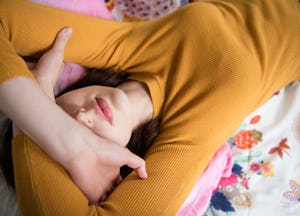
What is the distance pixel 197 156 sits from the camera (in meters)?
0.80

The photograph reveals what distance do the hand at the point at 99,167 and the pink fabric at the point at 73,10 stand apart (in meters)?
0.32

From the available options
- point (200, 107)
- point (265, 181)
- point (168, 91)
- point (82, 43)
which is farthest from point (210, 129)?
point (82, 43)

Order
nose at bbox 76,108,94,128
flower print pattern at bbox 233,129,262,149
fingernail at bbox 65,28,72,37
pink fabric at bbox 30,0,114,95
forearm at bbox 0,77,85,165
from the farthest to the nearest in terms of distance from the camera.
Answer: flower print pattern at bbox 233,129,262,149, pink fabric at bbox 30,0,114,95, fingernail at bbox 65,28,72,37, nose at bbox 76,108,94,128, forearm at bbox 0,77,85,165

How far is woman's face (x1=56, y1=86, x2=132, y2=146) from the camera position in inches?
27.4

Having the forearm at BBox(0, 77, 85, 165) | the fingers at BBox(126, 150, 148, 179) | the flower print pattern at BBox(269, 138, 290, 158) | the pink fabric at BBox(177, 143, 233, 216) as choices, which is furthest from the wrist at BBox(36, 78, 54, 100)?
the flower print pattern at BBox(269, 138, 290, 158)

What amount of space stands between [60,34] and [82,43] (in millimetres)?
71

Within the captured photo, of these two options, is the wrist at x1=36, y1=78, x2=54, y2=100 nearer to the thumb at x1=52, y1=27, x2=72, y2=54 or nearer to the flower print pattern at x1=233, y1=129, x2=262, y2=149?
the thumb at x1=52, y1=27, x2=72, y2=54

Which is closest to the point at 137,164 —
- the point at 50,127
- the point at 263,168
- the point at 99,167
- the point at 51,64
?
the point at 99,167

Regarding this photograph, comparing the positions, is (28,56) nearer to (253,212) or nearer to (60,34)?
(60,34)

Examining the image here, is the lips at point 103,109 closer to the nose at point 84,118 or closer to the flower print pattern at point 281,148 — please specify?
the nose at point 84,118

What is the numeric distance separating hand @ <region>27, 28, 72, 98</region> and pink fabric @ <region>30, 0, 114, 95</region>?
11 cm

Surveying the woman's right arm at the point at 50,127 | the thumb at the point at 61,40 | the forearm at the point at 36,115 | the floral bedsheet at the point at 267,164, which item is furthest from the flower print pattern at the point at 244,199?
the thumb at the point at 61,40

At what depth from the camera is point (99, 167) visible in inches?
25.5

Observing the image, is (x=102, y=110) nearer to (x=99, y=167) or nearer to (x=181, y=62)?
(x=99, y=167)
